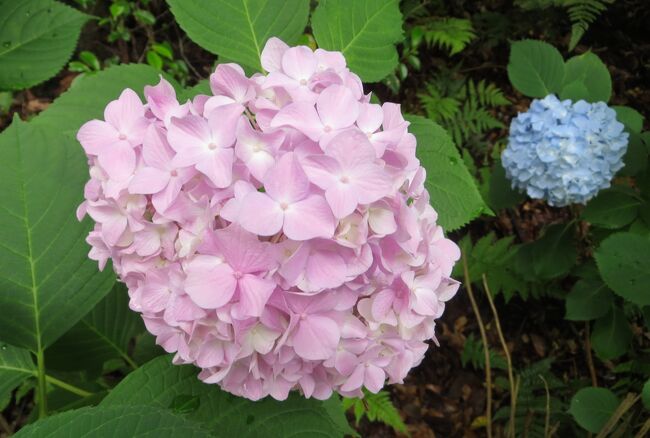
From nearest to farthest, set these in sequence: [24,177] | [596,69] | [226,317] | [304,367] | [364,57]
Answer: [226,317]
[304,367]
[24,177]
[364,57]
[596,69]

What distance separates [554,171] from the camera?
6.01 feet

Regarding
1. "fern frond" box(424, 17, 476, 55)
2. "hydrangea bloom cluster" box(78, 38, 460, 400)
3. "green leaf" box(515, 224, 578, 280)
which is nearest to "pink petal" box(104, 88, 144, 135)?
"hydrangea bloom cluster" box(78, 38, 460, 400)

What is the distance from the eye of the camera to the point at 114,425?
74 cm

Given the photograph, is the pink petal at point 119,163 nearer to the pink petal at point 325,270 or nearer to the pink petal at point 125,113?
the pink petal at point 125,113

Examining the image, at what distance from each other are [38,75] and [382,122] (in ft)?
2.97

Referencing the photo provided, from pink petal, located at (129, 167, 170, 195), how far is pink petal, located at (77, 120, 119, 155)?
9 cm

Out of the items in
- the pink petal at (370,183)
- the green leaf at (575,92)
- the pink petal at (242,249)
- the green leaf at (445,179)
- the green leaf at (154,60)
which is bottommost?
the green leaf at (154,60)

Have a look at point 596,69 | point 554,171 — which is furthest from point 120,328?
point 596,69

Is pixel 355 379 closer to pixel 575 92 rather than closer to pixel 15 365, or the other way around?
pixel 15 365

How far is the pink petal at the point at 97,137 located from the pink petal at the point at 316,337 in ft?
1.19

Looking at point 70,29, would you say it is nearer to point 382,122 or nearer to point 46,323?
point 46,323

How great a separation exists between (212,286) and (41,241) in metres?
0.46

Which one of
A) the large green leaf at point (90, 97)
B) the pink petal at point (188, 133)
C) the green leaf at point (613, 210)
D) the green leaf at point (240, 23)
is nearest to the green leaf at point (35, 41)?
the large green leaf at point (90, 97)

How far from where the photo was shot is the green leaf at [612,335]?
2051 millimetres
